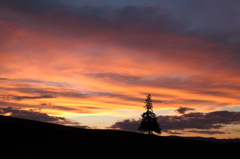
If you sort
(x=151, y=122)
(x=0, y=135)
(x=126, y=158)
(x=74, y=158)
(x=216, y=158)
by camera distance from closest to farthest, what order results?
(x=74, y=158) → (x=126, y=158) → (x=216, y=158) → (x=0, y=135) → (x=151, y=122)

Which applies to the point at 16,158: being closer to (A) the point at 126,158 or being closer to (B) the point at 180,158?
(A) the point at 126,158

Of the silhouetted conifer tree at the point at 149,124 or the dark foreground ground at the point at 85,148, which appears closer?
the dark foreground ground at the point at 85,148

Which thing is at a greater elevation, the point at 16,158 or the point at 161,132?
the point at 161,132

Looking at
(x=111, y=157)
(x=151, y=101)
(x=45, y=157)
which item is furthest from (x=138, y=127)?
(x=45, y=157)

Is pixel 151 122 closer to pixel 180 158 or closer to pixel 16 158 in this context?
pixel 180 158

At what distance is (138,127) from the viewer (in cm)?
5744

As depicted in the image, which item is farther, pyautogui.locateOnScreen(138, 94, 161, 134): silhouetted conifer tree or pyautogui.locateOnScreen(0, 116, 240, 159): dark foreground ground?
pyautogui.locateOnScreen(138, 94, 161, 134): silhouetted conifer tree

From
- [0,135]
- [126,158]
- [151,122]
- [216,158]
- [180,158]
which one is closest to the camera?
[126,158]

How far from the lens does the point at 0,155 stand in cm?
2503

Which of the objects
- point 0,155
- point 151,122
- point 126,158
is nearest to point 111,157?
point 126,158

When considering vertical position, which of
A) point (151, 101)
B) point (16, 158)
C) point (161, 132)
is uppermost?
point (151, 101)

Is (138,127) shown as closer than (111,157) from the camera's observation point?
No

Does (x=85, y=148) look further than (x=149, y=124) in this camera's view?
No

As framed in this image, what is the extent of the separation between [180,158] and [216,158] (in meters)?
6.34
